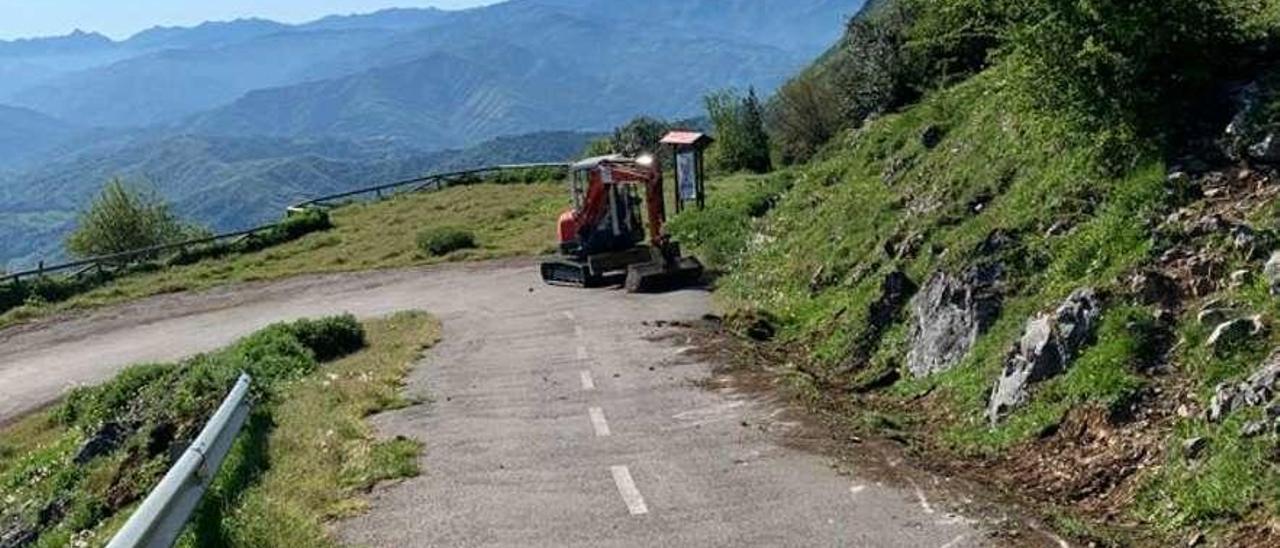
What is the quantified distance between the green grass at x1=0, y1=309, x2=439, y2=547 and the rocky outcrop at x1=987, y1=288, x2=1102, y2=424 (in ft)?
19.4

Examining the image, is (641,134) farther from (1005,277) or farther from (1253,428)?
(1253,428)

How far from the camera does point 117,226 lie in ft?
244

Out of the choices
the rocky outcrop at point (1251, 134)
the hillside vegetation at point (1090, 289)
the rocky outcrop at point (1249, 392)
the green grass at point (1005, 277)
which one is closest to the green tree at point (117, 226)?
the green grass at point (1005, 277)

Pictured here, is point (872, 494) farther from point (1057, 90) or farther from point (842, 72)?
point (842, 72)

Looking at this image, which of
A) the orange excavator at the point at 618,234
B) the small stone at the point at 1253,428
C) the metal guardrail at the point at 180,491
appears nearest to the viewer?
the metal guardrail at the point at 180,491

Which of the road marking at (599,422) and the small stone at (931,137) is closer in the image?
the road marking at (599,422)

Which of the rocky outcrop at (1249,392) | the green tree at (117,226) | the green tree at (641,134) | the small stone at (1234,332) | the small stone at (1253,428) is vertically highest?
the small stone at (1234,332)

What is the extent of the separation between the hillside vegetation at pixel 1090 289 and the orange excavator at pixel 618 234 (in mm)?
7547

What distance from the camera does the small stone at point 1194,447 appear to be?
928 cm

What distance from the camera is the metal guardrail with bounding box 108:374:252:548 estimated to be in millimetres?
7758

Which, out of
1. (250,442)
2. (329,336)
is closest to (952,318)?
(250,442)

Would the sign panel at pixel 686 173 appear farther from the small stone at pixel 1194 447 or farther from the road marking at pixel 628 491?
the small stone at pixel 1194 447

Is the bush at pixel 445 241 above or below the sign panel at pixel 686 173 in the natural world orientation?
below

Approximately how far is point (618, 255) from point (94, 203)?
56.4 metres
